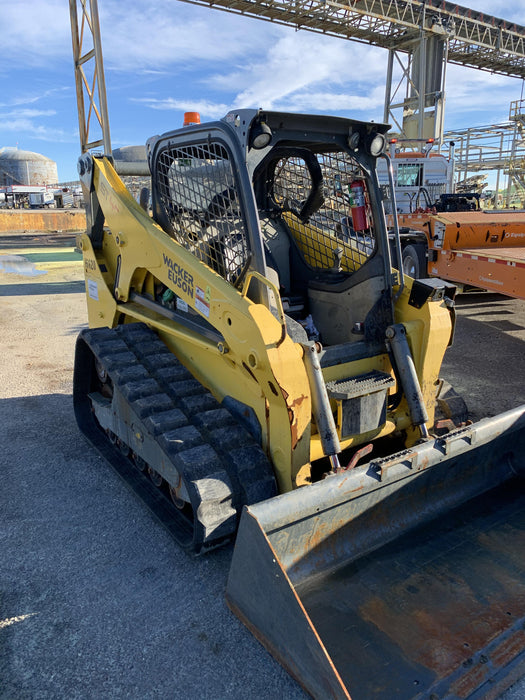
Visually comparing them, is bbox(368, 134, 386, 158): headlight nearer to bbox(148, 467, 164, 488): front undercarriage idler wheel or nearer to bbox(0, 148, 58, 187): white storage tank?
bbox(148, 467, 164, 488): front undercarriage idler wheel

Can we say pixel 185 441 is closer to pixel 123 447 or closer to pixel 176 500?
pixel 176 500

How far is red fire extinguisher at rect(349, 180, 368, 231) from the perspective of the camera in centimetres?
355

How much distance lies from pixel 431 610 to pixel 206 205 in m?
2.60

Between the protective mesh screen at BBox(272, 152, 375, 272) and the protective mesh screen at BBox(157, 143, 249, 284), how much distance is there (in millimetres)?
903

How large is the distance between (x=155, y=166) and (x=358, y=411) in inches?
88.7

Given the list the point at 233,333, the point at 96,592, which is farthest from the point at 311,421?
the point at 96,592

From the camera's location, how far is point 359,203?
3557 millimetres

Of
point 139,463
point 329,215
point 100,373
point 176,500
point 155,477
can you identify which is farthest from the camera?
point 100,373

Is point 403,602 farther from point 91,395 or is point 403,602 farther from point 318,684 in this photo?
point 91,395

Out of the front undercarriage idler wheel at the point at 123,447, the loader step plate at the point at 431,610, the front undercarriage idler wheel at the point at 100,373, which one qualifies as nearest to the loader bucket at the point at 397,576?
the loader step plate at the point at 431,610

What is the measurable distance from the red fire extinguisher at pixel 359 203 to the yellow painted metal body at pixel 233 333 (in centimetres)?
55

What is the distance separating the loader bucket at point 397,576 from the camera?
6.83 feet

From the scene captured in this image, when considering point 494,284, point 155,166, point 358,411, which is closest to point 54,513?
point 358,411

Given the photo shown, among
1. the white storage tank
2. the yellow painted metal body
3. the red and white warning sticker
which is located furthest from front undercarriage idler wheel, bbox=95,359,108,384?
the white storage tank
